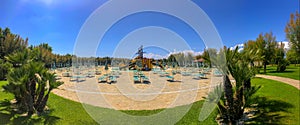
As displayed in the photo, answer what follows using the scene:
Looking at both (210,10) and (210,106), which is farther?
(210,10)

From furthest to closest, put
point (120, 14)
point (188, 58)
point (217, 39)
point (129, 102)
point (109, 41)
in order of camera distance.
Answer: point (188, 58) → point (109, 41) → point (129, 102) → point (120, 14) → point (217, 39)

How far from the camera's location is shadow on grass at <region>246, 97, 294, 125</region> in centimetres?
504

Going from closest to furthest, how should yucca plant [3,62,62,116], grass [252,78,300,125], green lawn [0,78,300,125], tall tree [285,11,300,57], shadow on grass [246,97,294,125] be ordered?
grass [252,78,300,125] → shadow on grass [246,97,294,125] → green lawn [0,78,300,125] → yucca plant [3,62,62,116] → tall tree [285,11,300,57]

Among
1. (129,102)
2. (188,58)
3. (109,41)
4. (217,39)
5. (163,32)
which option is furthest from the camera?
(188,58)

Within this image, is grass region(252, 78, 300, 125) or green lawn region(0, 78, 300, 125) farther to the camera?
green lawn region(0, 78, 300, 125)

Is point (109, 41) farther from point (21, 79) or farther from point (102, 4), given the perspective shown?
point (21, 79)

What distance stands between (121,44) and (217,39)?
5.38 meters

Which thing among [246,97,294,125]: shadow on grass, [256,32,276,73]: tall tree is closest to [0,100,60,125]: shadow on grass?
[246,97,294,125]: shadow on grass

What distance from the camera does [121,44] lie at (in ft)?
31.9

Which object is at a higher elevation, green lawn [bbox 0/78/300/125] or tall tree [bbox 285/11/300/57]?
tall tree [bbox 285/11/300/57]

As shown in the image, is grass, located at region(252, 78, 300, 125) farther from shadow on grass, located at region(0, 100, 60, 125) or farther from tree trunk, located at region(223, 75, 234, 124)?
shadow on grass, located at region(0, 100, 60, 125)

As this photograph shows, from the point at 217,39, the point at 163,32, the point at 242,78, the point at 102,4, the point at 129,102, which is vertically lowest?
the point at 129,102

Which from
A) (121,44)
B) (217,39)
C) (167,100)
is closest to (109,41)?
(121,44)

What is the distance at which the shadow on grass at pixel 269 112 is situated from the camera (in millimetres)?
5042
